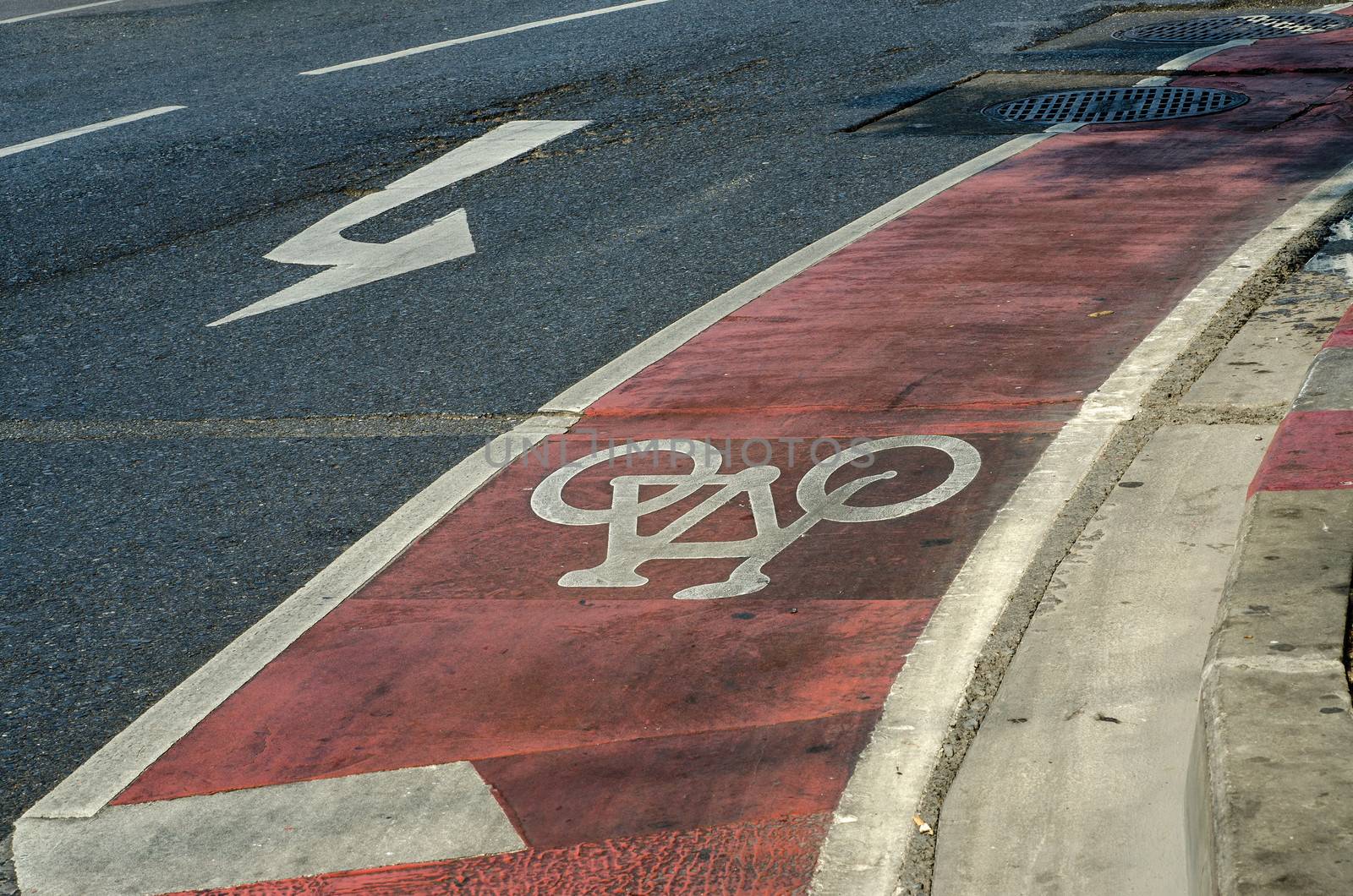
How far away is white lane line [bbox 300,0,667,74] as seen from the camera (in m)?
13.4

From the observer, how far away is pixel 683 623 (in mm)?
4082

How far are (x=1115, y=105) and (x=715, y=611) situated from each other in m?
6.98

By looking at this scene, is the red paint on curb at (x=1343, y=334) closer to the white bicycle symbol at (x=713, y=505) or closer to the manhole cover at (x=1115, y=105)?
the white bicycle symbol at (x=713, y=505)

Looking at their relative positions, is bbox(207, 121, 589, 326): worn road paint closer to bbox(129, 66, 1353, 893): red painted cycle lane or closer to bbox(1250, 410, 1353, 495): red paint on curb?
bbox(129, 66, 1353, 893): red painted cycle lane

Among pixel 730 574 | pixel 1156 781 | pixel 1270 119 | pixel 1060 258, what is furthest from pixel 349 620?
pixel 1270 119

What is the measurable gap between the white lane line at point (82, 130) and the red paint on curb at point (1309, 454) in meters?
9.22

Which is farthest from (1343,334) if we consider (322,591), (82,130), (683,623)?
(82,130)

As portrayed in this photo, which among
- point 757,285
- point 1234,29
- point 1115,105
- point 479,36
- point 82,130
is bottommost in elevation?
point 757,285

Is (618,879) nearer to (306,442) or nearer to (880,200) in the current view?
(306,442)

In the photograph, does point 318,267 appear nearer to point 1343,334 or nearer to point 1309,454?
point 1343,334

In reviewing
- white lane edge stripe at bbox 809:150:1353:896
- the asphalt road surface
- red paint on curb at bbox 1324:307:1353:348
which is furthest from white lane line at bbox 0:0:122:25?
red paint on curb at bbox 1324:307:1353:348

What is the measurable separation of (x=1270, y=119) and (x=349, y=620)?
282 inches

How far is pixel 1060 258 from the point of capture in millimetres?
6961

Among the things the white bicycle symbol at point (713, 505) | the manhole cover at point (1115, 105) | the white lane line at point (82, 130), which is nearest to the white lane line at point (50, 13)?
the white lane line at point (82, 130)
